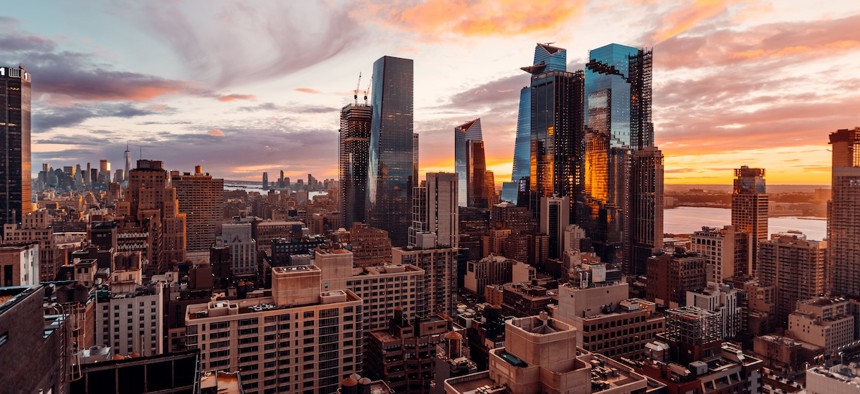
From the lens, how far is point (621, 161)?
147m

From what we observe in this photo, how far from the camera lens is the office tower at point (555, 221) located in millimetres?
134163

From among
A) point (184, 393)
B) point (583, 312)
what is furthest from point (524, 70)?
point (184, 393)

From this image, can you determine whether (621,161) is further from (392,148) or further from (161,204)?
(161,204)

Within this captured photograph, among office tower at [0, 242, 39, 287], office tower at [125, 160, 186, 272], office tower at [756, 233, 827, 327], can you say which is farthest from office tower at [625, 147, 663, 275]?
office tower at [0, 242, 39, 287]

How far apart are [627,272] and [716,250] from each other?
31693 mm

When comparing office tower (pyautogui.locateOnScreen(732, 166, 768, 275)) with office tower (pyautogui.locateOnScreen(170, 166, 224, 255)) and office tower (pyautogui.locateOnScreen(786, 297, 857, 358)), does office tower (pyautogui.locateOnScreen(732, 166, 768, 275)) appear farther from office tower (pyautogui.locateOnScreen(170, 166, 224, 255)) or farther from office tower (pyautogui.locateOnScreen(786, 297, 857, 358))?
office tower (pyautogui.locateOnScreen(170, 166, 224, 255))

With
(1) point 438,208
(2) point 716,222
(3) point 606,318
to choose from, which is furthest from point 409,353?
(2) point 716,222

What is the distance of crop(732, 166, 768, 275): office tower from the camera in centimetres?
10188

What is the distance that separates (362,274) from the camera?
190 ft

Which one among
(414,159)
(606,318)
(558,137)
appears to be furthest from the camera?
(414,159)

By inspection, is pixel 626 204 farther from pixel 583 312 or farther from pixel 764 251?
pixel 583 312

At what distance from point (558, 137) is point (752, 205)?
2850 inches

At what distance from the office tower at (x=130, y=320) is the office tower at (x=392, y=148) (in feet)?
325

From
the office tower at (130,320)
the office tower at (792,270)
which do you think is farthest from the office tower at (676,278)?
the office tower at (130,320)
